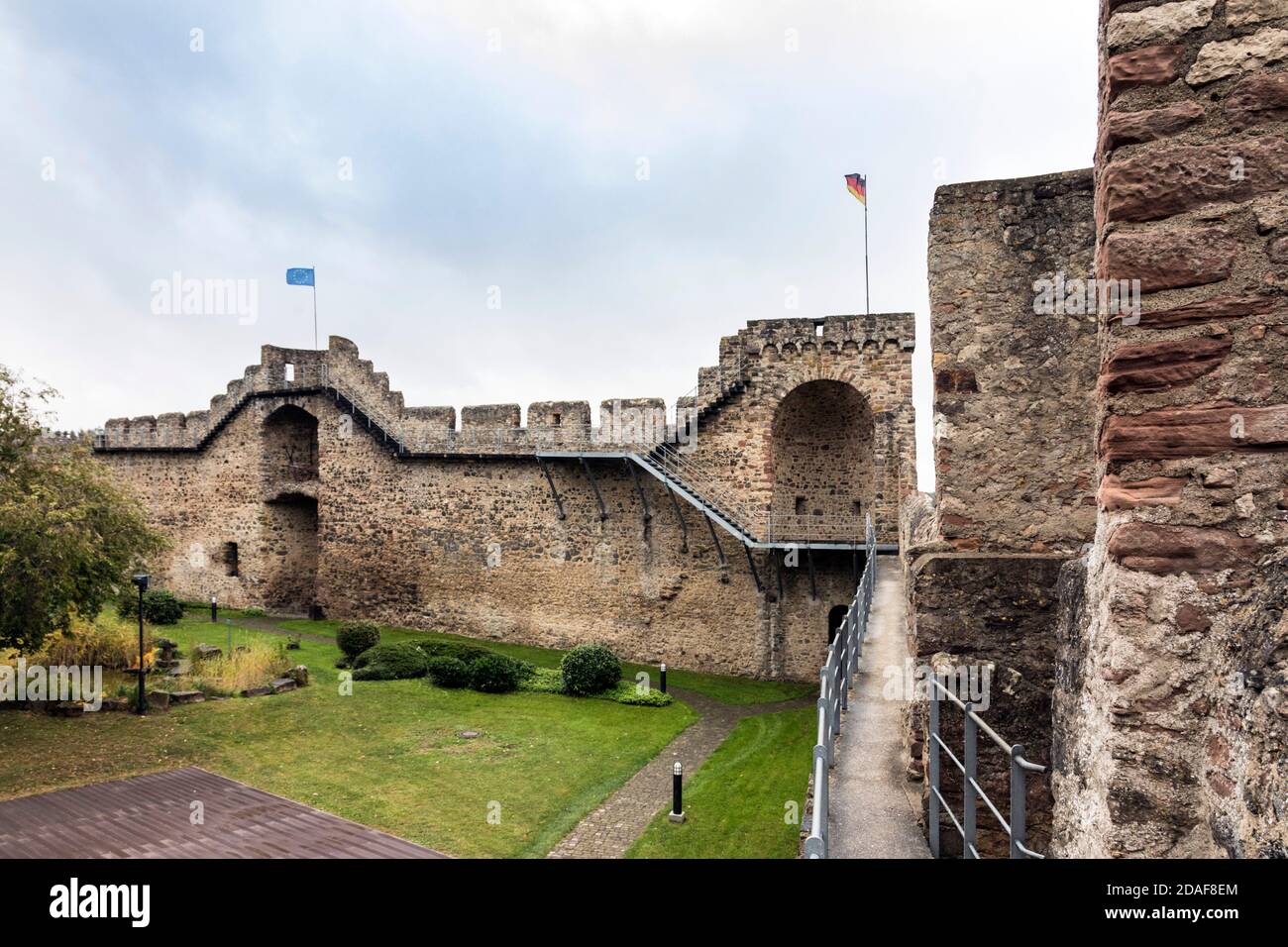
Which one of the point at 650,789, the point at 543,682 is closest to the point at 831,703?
the point at 650,789

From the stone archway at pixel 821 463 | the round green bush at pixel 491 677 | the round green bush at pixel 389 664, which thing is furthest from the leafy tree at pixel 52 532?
the stone archway at pixel 821 463

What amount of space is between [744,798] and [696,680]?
6.79m

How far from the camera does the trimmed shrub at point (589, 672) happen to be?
15.6 metres

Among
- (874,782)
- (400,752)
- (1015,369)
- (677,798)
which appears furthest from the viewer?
(400,752)

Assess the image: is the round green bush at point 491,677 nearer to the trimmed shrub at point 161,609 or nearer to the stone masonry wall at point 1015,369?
the trimmed shrub at point 161,609

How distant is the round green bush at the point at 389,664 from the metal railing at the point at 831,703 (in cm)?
1044

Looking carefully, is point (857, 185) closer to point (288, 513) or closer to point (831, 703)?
point (831, 703)

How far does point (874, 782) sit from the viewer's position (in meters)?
4.91

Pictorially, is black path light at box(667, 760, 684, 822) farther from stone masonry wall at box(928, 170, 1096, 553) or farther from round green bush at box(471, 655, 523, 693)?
round green bush at box(471, 655, 523, 693)

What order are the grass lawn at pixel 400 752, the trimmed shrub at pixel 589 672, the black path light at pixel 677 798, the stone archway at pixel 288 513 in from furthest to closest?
the stone archway at pixel 288 513
the trimmed shrub at pixel 589 672
the black path light at pixel 677 798
the grass lawn at pixel 400 752
